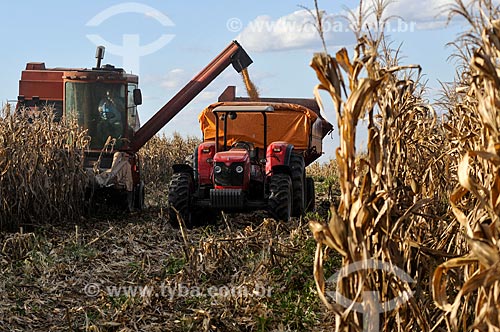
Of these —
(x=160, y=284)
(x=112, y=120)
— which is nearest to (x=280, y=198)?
(x=160, y=284)

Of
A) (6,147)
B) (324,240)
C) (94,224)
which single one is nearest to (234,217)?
(94,224)

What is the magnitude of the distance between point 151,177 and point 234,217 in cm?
752

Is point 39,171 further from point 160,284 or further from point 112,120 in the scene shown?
point 160,284

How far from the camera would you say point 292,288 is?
6.44 metres

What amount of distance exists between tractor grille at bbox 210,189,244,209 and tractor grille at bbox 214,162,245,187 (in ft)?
0.76

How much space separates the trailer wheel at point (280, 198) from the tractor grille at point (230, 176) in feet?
1.32

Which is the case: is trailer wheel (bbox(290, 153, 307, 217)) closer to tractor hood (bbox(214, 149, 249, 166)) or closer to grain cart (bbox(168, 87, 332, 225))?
grain cart (bbox(168, 87, 332, 225))

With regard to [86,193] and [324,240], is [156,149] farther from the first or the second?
[324,240]

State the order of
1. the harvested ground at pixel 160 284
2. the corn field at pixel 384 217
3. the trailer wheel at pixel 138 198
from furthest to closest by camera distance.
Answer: the trailer wheel at pixel 138 198, the harvested ground at pixel 160 284, the corn field at pixel 384 217

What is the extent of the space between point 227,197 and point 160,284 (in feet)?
9.26

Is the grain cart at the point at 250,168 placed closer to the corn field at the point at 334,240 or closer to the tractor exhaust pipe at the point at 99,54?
the corn field at the point at 334,240

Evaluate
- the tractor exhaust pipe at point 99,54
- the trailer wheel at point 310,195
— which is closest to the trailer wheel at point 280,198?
the trailer wheel at point 310,195

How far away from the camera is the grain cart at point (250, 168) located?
9.64 metres

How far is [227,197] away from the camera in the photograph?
948 centimetres
